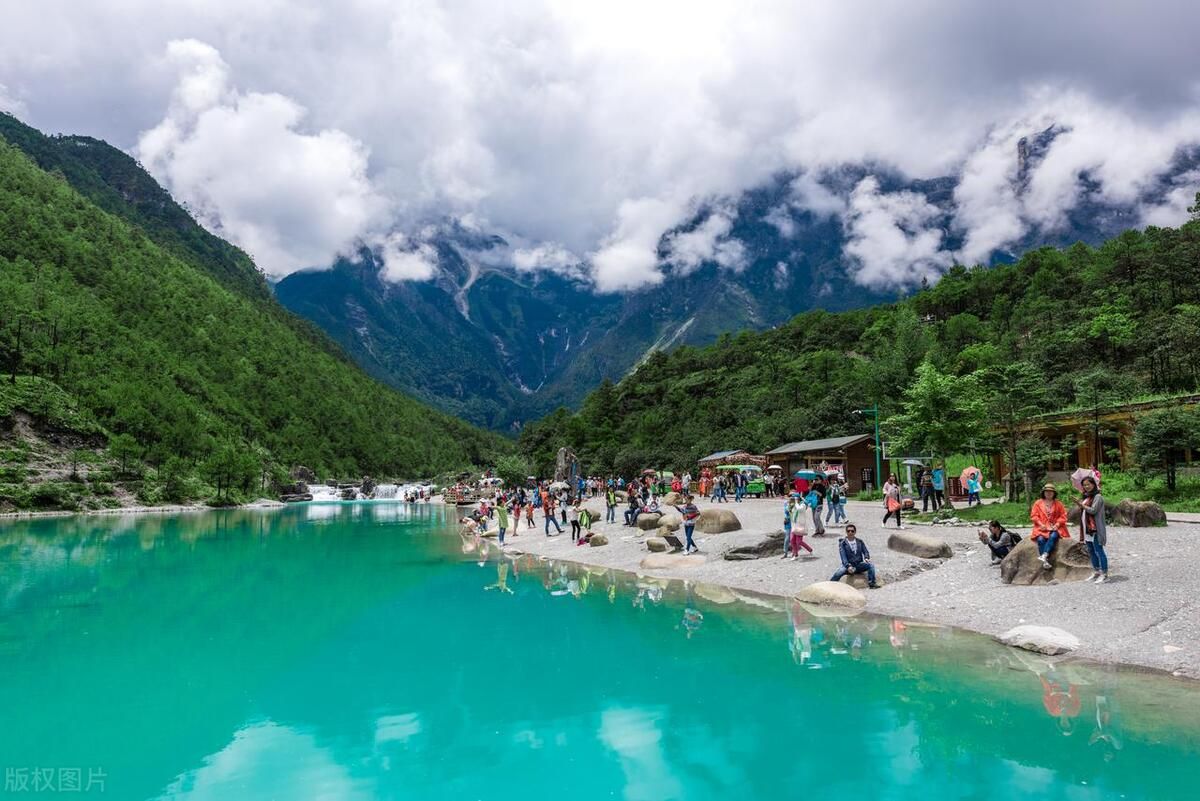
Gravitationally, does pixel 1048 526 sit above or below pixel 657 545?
above

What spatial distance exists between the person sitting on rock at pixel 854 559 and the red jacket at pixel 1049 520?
144 inches

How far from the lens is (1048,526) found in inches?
591

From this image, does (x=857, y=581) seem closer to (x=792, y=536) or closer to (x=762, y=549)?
(x=792, y=536)

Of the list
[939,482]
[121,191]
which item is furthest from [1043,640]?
[121,191]

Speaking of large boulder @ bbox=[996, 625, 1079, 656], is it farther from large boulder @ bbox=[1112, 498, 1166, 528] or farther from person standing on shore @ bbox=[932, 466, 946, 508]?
person standing on shore @ bbox=[932, 466, 946, 508]

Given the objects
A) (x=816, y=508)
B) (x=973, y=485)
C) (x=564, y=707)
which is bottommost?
(x=564, y=707)

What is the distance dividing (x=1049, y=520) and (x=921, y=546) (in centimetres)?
419

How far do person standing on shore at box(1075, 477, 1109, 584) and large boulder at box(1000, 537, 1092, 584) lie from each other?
222mm

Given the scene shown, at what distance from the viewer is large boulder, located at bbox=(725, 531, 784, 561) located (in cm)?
2212

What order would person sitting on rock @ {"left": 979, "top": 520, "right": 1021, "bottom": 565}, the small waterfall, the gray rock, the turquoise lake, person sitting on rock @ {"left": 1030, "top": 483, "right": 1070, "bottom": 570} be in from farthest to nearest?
the small waterfall → the gray rock → person sitting on rock @ {"left": 979, "top": 520, "right": 1021, "bottom": 565} → person sitting on rock @ {"left": 1030, "top": 483, "right": 1070, "bottom": 570} → the turquoise lake

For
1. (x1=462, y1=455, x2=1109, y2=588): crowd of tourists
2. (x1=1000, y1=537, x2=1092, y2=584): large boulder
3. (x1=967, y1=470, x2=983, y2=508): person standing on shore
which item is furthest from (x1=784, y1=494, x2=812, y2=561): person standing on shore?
(x1=967, y1=470, x2=983, y2=508): person standing on shore

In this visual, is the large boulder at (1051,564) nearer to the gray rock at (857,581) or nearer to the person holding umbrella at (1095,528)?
the person holding umbrella at (1095,528)

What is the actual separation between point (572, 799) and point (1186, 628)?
35.1ft

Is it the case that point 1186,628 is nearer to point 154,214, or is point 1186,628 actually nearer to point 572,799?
point 572,799
